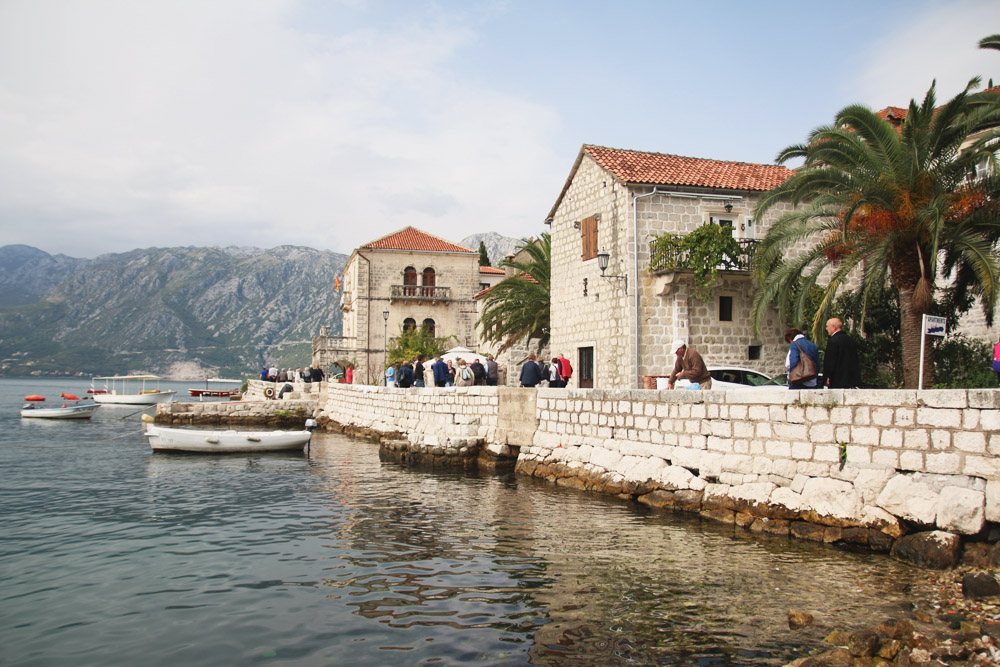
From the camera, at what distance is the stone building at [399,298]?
4553 cm

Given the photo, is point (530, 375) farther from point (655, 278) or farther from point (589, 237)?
point (589, 237)

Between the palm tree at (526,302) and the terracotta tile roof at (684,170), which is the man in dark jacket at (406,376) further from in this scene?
the terracotta tile roof at (684,170)

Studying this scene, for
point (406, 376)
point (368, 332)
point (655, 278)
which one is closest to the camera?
point (655, 278)

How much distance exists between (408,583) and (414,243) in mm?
41390

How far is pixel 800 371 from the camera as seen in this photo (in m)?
10.1

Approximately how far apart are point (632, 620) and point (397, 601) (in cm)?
235

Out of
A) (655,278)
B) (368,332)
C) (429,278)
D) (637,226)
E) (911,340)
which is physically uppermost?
(429,278)

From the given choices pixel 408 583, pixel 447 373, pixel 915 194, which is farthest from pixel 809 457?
pixel 447 373

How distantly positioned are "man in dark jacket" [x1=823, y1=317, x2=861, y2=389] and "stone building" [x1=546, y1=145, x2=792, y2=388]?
10143mm

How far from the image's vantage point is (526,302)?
28.9 meters

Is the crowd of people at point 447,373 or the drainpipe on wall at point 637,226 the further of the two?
the crowd of people at point 447,373

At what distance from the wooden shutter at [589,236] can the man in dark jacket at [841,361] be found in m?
12.7

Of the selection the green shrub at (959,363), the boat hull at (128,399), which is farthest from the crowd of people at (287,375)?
the green shrub at (959,363)

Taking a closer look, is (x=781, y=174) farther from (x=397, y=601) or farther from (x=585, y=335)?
(x=397, y=601)
